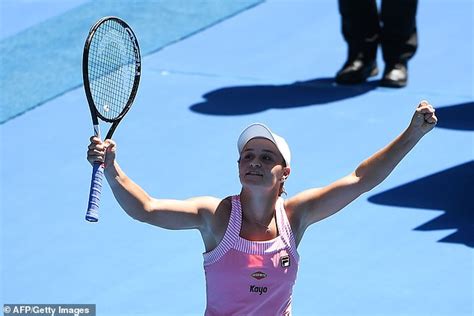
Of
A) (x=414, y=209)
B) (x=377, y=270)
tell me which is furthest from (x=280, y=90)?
(x=377, y=270)

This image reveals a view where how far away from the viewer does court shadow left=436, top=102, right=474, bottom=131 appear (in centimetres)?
923

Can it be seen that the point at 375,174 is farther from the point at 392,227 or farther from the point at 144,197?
the point at 392,227

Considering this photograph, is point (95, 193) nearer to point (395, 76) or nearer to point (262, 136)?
point (262, 136)

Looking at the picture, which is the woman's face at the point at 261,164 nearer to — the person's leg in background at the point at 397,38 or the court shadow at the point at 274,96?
the court shadow at the point at 274,96

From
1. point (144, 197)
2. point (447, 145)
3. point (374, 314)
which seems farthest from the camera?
point (447, 145)

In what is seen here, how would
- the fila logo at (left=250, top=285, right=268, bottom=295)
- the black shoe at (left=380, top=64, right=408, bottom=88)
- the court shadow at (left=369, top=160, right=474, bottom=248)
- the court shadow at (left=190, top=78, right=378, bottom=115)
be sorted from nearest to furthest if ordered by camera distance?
the fila logo at (left=250, top=285, right=268, bottom=295), the court shadow at (left=369, top=160, right=474, bottom=248), the court shadow at (left=190, top=78, right=378, bottom=115), the black shoe at (left=380, top=64, right=408, bottom=88)

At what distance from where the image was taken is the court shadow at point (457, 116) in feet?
30.3

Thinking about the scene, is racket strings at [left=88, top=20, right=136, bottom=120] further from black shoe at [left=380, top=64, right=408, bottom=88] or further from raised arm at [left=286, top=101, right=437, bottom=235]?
black shoe at [left=380, top=64, right=408, bottom=88]

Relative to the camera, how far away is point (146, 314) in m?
6.88

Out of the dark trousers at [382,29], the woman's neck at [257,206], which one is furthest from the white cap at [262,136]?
the dark trousers at [382,29]

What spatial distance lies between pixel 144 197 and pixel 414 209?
3405mm

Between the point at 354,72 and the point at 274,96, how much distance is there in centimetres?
69

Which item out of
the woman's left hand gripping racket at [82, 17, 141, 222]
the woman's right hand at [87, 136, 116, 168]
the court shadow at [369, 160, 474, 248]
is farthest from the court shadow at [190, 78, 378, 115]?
the woman's right hand at [87, 136, 116, 168]

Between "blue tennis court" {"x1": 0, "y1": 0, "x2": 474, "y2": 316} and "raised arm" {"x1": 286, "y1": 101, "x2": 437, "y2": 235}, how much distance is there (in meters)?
1.87
